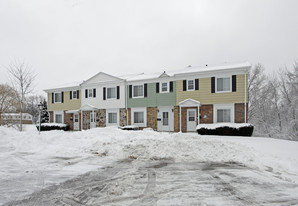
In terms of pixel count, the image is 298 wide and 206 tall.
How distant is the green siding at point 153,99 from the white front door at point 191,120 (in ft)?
5.80

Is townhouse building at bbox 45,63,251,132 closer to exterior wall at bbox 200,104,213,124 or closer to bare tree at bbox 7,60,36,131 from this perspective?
exterior wall at bbox 200,104,213,124

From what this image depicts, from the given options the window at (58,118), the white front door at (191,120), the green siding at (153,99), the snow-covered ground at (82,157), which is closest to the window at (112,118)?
the green siding at (153,99)

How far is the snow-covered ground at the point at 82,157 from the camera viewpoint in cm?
419

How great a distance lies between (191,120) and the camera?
15.8 metres

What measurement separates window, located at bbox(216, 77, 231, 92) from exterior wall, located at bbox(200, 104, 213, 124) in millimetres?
1711

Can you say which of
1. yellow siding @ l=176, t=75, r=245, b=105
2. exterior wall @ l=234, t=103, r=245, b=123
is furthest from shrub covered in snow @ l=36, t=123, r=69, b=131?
exterior wall @ l=234, t=103, r=245, b=123

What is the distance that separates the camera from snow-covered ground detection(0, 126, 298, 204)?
4.19m

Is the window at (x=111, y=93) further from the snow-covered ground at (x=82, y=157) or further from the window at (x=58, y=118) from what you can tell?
the snow-covered ground at (x=82, y=157)

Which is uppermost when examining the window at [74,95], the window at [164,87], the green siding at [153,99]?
the window at [164,87]

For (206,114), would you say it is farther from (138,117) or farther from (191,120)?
(138,117)

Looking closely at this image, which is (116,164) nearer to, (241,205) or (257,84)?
(241,205)

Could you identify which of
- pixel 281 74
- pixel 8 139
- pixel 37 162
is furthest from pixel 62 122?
pixel 281 74

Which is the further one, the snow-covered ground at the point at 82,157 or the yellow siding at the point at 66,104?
the yellow siding at the point at 66,104

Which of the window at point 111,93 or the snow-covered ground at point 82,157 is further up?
the window at point 111,93
